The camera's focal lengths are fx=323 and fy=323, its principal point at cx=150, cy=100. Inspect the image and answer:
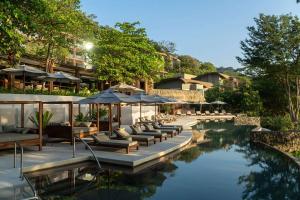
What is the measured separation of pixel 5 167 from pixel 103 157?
3.22 m

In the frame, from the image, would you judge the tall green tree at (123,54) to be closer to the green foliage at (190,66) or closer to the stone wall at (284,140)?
the stone wall at (284,140)

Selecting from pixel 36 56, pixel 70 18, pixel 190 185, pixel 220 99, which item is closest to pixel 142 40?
pixel 36 56

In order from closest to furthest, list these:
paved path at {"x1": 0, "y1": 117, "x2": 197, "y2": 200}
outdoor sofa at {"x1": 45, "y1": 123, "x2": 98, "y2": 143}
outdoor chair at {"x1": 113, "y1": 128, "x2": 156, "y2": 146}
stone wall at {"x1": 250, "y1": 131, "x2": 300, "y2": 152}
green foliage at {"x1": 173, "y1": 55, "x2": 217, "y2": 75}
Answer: paved path at {"x1": 0, "y1": 117, "x2": 197, "y2": 200}, outdoor chair at {"x1": 113, "y1": 128, "x2": 156, "y2": 146}, outdoor sofa at {"x1": 45, "y1": 123, "x2": 98, "y2": 143}, stone wall at {"x1": 250, "y1": 131, "x2": 300, "y2": 152}, green foliage at {"x1": 173, "y1": 55, "x2": 217, "y2": 75}

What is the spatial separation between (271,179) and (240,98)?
121ft

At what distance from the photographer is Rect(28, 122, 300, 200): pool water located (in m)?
8.23

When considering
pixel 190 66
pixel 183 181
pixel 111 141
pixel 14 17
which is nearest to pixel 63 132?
pixel 111 141

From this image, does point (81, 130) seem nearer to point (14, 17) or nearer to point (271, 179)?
point (14, 17)

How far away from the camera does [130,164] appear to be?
1078 cm

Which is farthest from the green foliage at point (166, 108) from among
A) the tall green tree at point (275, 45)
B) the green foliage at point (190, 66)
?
the green foliage at point (190, 66)

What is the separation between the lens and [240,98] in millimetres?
46031

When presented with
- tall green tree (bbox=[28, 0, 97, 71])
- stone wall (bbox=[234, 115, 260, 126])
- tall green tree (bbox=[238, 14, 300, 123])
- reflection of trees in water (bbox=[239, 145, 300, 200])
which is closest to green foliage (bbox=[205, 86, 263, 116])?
stone wall (bbox=[234, 115, 260, 126])

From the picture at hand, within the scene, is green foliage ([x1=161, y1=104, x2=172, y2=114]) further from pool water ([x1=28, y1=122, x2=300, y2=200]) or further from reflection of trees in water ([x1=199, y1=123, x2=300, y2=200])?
pool water ([x1=28, y1=122, x2=300, y2=200])

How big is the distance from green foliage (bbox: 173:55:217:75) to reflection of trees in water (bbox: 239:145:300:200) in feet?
202

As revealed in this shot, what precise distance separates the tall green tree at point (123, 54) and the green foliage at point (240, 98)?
41.9 ft
